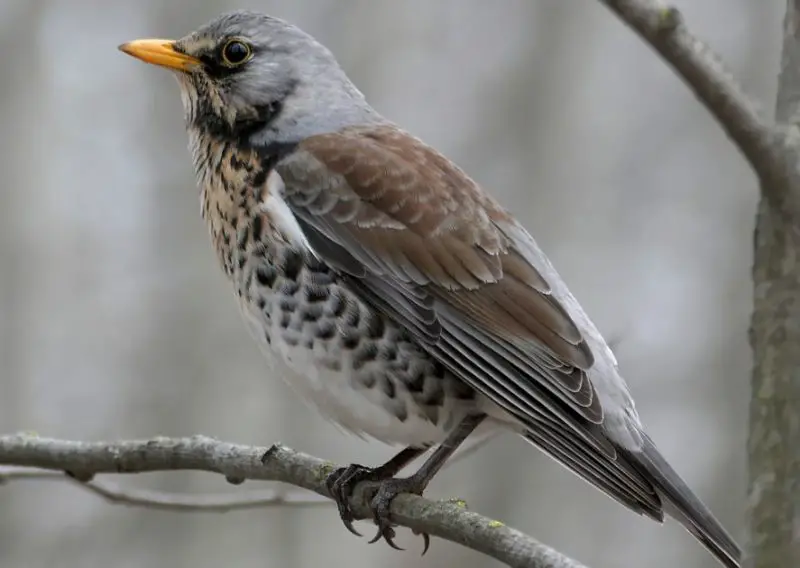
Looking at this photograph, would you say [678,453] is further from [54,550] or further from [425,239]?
[425,239]

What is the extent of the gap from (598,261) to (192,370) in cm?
337

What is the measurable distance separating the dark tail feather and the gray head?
129 cm

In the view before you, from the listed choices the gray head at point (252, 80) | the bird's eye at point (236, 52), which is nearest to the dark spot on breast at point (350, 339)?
the gray head at point (252, 80)

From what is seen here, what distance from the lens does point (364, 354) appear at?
10.0 ft

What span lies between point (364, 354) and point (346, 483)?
329mm

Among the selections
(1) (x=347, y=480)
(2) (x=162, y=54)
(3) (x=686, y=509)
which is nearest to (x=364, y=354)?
(1) (x=347, y=480)

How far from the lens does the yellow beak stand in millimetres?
3533

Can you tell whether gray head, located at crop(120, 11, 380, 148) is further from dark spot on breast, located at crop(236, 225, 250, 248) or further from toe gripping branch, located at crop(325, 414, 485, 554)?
toe gripping branch, located at crop(325, 414, 485, 554)

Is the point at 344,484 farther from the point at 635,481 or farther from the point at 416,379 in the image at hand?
the point at 635,481

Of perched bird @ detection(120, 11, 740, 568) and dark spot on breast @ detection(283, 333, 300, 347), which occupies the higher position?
perched bird @ detection(120, 11, 740, 568)

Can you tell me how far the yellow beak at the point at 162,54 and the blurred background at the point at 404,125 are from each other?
5.96 metres

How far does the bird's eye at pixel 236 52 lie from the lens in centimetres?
362

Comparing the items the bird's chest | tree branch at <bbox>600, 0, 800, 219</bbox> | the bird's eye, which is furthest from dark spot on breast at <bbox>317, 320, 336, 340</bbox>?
tree branch at <bbox>600, 0, 800, 219</bbox>

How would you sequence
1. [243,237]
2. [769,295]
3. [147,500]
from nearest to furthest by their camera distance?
1. [769,295]
2. [243,237]
3. [147,500]
